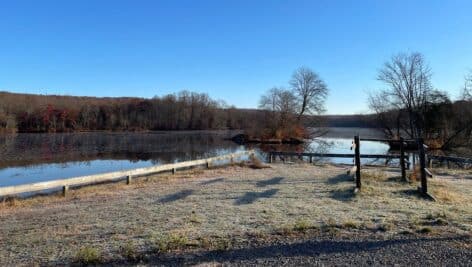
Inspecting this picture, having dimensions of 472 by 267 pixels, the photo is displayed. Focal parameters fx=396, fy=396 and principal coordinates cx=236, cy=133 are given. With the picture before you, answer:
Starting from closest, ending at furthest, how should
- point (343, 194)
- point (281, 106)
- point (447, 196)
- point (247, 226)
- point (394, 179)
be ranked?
1. point (247, 226)
2. point (447, 196)
3. point (343, 194)
4. point (394, 179)
5. point (281, 106)

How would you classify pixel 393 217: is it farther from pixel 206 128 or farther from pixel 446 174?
pixel 206 128

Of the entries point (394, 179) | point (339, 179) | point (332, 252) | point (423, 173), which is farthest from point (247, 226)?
point (394, 179)

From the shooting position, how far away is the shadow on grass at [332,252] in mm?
5398

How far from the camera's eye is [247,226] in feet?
24.8

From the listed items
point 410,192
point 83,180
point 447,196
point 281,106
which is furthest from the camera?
point 281,106

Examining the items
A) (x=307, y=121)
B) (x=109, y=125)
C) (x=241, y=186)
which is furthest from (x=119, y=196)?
(x=109, y=125)

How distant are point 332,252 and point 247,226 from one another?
7.24ft

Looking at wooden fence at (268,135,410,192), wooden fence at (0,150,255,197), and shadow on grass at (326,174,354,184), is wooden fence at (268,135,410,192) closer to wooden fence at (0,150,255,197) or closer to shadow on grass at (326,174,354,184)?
shadow on grass at (326,174,354,184)

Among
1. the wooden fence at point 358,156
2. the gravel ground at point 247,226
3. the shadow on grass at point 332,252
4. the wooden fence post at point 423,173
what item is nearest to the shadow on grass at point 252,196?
the gravel ground at point 247,226

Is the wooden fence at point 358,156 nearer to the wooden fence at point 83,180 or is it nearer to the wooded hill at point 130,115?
the wooden fence at point 83,180

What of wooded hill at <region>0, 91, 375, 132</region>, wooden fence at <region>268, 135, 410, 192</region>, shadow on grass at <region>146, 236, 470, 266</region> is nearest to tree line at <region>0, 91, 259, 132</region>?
wooded hill at <region>0, 91, 375, 132</region>

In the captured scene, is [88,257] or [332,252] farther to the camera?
[332,252]

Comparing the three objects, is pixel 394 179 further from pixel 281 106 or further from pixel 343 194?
pixel 281 106

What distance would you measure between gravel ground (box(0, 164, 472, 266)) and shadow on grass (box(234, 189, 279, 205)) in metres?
0.06
